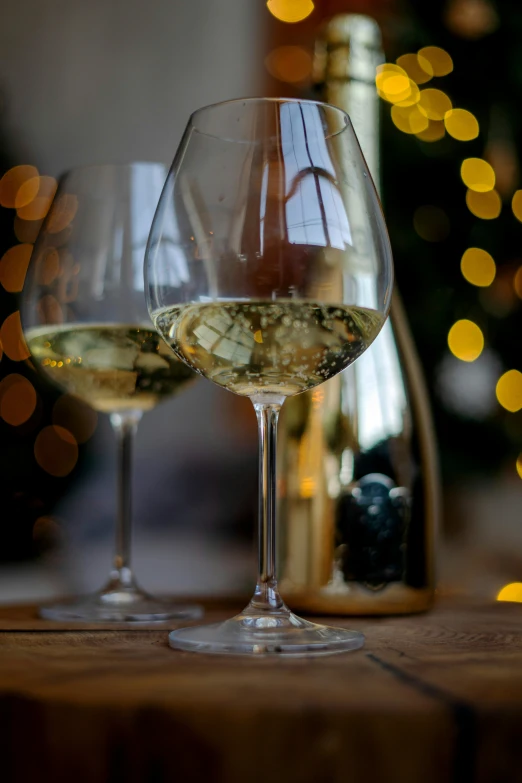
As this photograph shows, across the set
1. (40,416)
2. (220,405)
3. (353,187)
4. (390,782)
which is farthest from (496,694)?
(220,405)

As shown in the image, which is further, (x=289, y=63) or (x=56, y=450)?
(x=289, y=63)

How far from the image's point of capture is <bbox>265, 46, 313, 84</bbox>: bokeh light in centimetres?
367

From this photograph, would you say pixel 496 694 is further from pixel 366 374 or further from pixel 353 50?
pixel 353 50

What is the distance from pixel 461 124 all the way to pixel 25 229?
1.46 meters

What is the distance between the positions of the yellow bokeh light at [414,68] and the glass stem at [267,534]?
6.23ft

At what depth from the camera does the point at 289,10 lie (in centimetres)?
389

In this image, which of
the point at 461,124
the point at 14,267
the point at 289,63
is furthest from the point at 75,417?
the point at 289,63

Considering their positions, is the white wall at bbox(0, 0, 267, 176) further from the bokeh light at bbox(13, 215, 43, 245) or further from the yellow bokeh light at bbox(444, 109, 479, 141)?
the yellow bokeh light at bbox(444, 109, 479, 141)

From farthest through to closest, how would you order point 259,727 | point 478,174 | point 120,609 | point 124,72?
point 124,72
point 478,174
point 120,609
point 259,727

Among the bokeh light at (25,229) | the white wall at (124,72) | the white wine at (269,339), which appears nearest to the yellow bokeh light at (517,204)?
the bokeh light at (25,229)

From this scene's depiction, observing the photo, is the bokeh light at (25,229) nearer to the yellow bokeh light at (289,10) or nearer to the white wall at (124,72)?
the white wall at (124,72)

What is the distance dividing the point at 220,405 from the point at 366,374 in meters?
3.17

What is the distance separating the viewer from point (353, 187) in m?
0.62

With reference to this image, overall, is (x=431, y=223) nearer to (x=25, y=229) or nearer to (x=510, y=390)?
(x=510, y=390)
